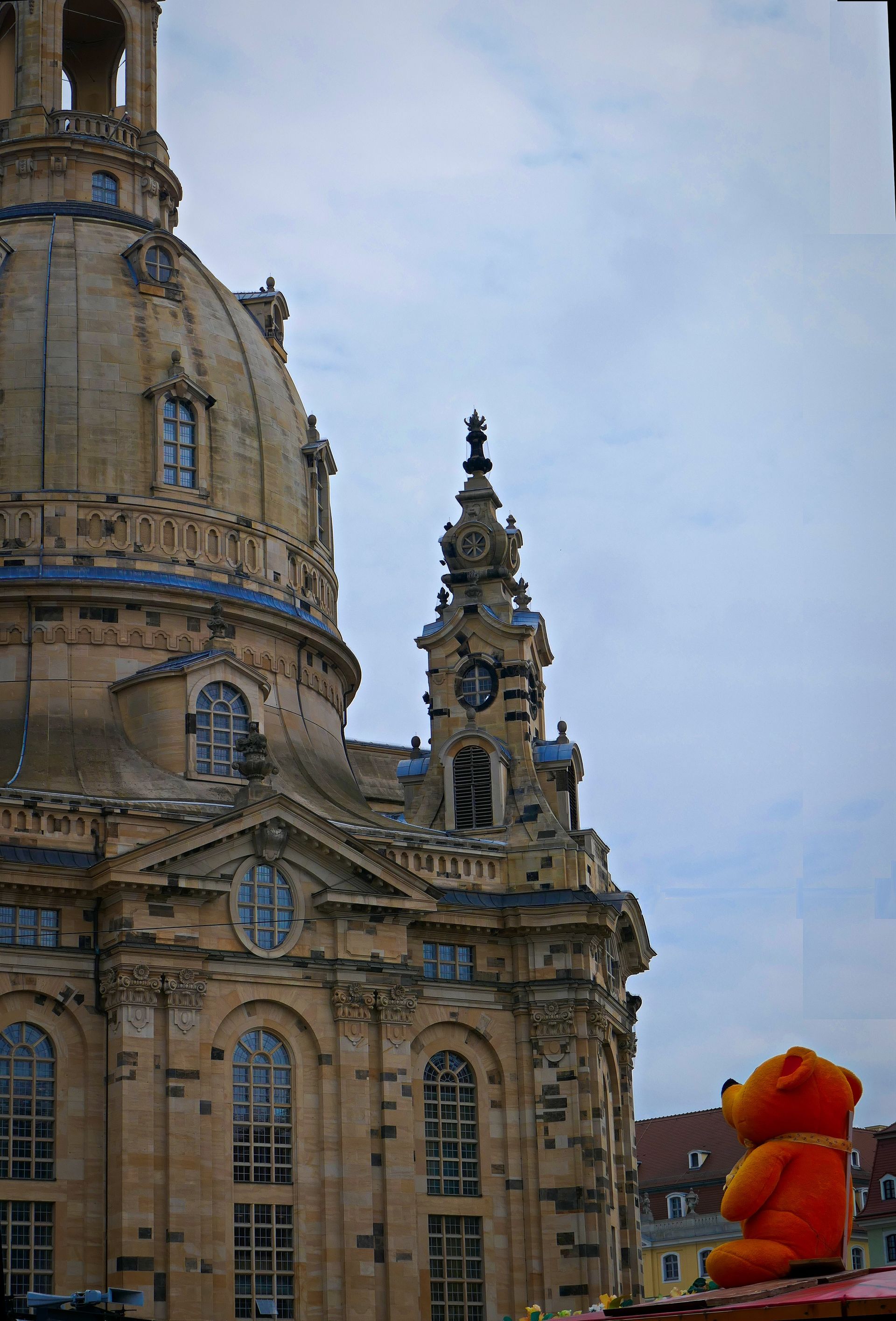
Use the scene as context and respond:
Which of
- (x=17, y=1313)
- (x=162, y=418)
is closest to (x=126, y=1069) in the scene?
(x=17, y=1313)

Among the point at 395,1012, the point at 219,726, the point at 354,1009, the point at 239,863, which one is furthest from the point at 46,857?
the point at 395,1012

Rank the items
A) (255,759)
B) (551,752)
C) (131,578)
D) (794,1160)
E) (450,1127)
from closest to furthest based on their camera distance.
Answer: (794,1160), (255,759), (450,1127), (131,578), (551,752)

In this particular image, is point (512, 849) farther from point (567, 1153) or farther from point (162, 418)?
point (162, 418)

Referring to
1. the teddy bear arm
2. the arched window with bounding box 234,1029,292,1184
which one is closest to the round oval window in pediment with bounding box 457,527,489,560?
the arched window with bounding box 234,1029,292,1184

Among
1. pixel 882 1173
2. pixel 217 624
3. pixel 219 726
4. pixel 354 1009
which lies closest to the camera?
pixel 354 1009

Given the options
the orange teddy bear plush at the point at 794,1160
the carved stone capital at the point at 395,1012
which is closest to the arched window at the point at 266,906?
the carved stone capital at the point at 395,1012

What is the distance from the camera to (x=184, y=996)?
4559 cm

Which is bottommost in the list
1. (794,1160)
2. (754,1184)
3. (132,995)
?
(754,1184)

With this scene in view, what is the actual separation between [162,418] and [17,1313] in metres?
25.7

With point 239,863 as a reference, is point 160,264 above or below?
above

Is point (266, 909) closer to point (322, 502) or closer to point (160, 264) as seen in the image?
point (322, 502)

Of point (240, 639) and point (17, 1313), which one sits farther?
point (240, 639)

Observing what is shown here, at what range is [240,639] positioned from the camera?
54250mm

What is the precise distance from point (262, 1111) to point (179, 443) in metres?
18.9
